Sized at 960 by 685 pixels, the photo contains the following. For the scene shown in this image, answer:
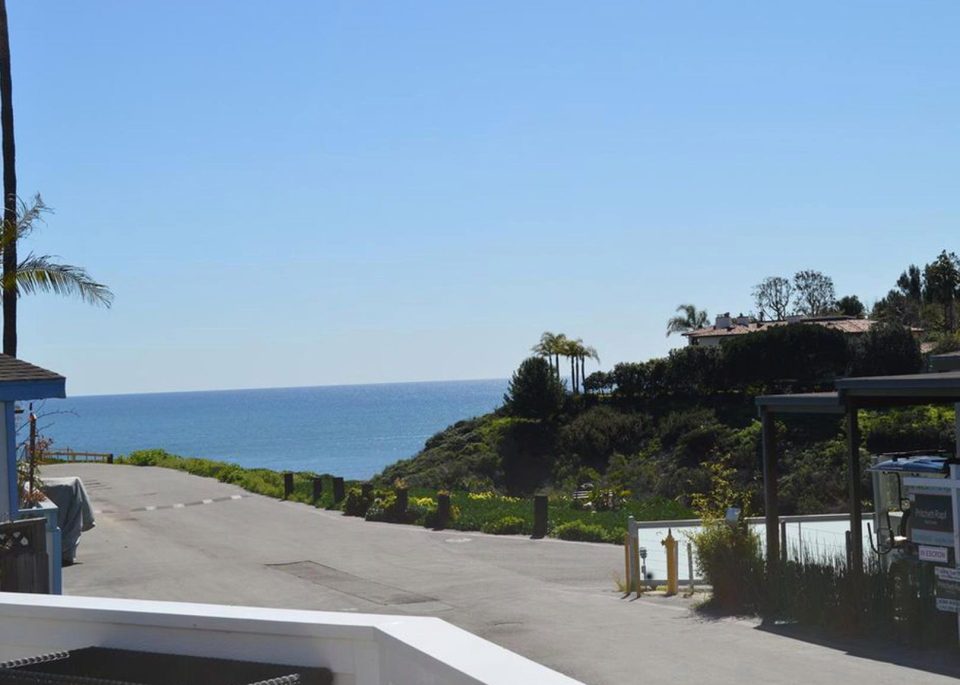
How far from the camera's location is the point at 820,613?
1341 centimetres

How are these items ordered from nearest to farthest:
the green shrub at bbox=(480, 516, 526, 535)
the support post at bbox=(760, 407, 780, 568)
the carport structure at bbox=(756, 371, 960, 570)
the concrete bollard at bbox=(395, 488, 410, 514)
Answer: the carport structure at bbox=(756, 371, 960, 570) < the support post at bbox=(760, 407, 780, 568) < the green shrub at bbox=(480, 516, 526, 535) < the concrete bollard at bbox=(395, 488, 410, 514)

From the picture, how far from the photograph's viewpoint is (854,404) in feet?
44.9

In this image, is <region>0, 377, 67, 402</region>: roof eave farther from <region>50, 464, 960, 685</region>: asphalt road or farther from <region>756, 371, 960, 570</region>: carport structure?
<region>756, 371, 960, 570</region>: carport structure

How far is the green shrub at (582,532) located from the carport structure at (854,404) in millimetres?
8838

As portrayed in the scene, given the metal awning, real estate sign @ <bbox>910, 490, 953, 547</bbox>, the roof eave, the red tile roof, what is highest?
the red tile roof

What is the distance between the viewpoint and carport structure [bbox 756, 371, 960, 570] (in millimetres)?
12367

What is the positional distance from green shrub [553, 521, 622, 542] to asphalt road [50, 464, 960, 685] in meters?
0.57

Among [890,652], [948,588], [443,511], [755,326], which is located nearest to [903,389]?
[948,588]

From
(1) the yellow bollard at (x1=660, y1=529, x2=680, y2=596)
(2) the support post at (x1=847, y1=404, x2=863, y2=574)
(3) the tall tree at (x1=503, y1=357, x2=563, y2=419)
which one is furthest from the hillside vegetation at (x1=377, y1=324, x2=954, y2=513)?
(2) the support post at (x1=847, y1=404, x2=863, y2=574)

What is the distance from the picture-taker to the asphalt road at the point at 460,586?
1168 cm

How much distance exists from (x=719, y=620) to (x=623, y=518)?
40.2ft

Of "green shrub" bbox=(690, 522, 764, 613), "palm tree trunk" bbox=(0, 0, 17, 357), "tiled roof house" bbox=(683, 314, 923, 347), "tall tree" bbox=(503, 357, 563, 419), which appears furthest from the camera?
"tiled roof house" bbox=(683, 314, 923, 347)

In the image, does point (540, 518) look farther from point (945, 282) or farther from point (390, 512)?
point (945, 282)

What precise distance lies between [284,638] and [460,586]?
1530 centimetres
